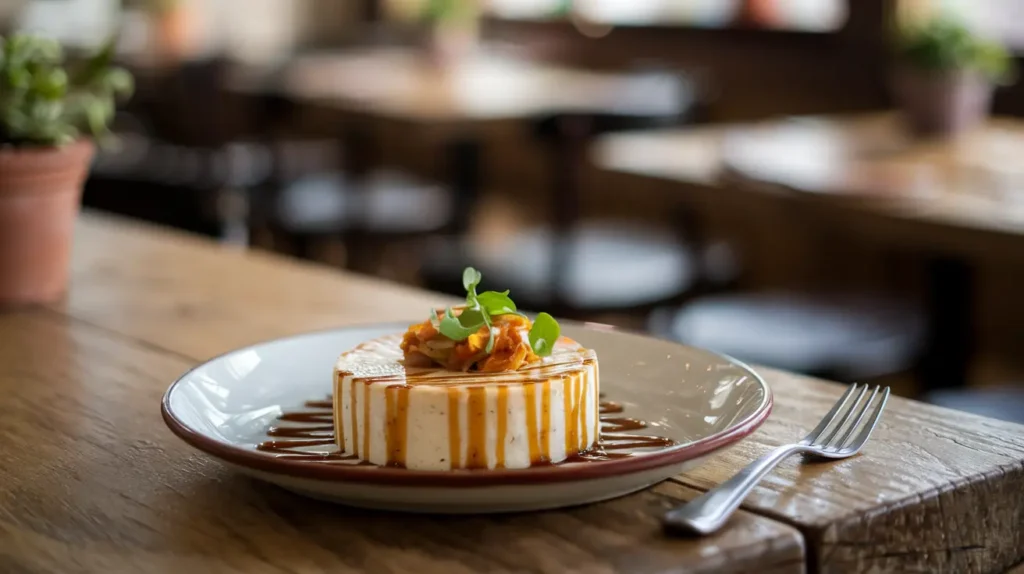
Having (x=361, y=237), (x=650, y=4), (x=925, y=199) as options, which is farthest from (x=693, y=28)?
(x=925, y=199)

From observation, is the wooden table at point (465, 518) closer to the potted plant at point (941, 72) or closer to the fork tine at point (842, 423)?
the fork tine at point (842, 423)

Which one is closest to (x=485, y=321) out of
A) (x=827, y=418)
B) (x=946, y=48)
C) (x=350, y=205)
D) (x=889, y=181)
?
(x=827, y=418)

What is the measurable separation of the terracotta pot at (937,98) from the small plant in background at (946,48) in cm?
2

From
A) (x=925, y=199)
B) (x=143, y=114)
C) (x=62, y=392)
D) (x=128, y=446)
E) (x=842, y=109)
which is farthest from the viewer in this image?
(x=143, y=114)

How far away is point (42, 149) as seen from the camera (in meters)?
1.24

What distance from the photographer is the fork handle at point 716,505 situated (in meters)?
0.67

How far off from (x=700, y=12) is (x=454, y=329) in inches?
176

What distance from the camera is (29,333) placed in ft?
3.84

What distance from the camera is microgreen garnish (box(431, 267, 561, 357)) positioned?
0.73 metres

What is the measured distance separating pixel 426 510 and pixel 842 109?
3.89 meters

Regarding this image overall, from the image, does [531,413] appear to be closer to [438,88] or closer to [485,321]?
[485,321]

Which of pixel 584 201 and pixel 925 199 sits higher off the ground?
pixel 925 199

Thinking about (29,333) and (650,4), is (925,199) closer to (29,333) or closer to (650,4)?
(29,333)

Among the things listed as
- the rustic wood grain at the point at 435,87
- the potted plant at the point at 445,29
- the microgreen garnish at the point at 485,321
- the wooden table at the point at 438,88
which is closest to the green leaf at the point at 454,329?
the microgreen garnish at the point at 485,321
